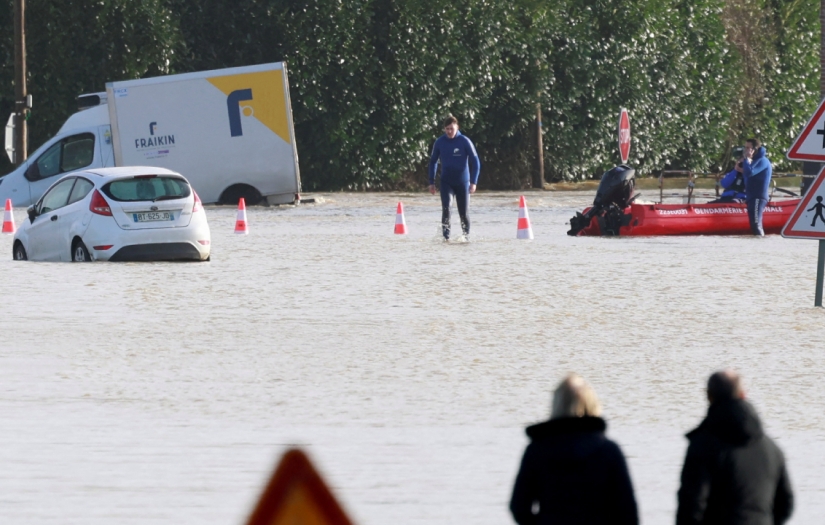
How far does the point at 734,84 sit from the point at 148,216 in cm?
3334

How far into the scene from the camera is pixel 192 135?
32.5m

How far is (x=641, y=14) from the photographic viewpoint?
46375 mm

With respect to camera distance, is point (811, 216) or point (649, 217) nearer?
point (811, 216)

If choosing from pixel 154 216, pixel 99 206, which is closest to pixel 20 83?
pixel 99 206

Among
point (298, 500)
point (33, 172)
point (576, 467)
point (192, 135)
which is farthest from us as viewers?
point (33, 172)

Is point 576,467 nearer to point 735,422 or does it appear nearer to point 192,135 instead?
point 735,422

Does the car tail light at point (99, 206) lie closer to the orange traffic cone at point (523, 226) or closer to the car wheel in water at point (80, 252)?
the car wheel in water at point (80, 252)

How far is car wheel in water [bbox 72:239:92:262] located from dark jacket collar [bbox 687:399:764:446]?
51.5ft

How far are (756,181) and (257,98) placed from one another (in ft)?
41.5

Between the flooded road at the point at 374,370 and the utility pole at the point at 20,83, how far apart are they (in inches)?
754

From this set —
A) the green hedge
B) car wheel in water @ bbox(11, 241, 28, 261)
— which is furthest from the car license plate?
the green hedge

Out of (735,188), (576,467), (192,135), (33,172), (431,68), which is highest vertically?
(431,68)

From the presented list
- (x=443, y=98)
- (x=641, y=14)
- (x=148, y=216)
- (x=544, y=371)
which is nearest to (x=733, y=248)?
(x=148, y=216)

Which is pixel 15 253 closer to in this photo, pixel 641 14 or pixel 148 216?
pixel 148 216
